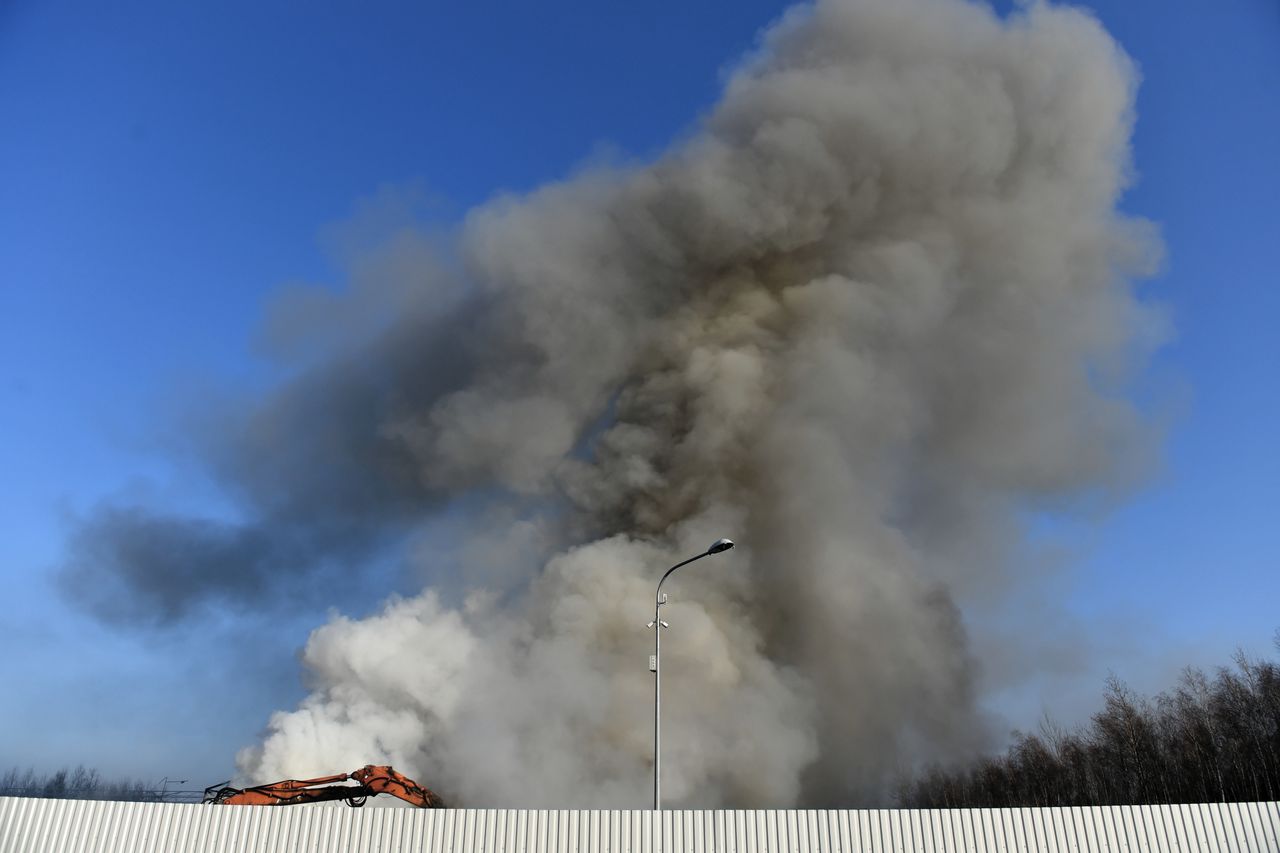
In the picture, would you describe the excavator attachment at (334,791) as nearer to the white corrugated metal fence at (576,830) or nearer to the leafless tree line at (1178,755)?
the white corrugated metal fence at (576,830)

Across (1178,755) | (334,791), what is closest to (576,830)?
(334,791)

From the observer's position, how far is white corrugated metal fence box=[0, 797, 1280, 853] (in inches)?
519

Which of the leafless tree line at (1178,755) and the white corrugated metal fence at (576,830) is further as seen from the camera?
the leafless tree line at (1178,755)

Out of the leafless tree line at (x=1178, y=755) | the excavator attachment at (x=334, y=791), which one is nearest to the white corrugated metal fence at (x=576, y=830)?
the excavator attachment at (x=334, y=791)

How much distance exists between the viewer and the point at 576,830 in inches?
526

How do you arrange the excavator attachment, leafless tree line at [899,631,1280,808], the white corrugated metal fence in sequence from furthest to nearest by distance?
1. leafless tree line at [899,631,1280,808]
2. the excavator attachment
3. the white corrugated metal fence

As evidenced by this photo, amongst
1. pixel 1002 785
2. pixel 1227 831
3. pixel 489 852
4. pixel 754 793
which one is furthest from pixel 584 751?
pixel 1002 785

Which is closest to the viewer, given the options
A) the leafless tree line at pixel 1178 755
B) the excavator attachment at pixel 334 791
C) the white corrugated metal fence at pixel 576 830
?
the white corrugated metal fence at pixel 576 830

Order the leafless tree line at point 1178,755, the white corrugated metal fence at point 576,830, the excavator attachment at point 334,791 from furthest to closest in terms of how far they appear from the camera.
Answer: the leafless tree line at point 1178,755 → the excavator attachment at point 334,791 → the white corrugated metal fence at point 576,830

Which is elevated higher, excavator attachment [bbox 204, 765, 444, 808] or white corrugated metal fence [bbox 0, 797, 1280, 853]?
excavator attachment [bbox 204, 765, 444, 808]

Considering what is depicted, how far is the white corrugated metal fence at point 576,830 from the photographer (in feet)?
43.2

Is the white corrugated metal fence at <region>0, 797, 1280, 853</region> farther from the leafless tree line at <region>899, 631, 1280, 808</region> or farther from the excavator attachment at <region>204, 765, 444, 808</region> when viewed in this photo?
the leafless tree line at <region>899, 631, 1280, 808</region>

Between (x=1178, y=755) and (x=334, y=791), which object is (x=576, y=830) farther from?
(x=1178, y=755)

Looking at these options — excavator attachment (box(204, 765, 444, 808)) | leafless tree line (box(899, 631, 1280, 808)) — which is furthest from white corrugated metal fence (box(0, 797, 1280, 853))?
leafless tree line (box(899, 631, 1280, 808))
